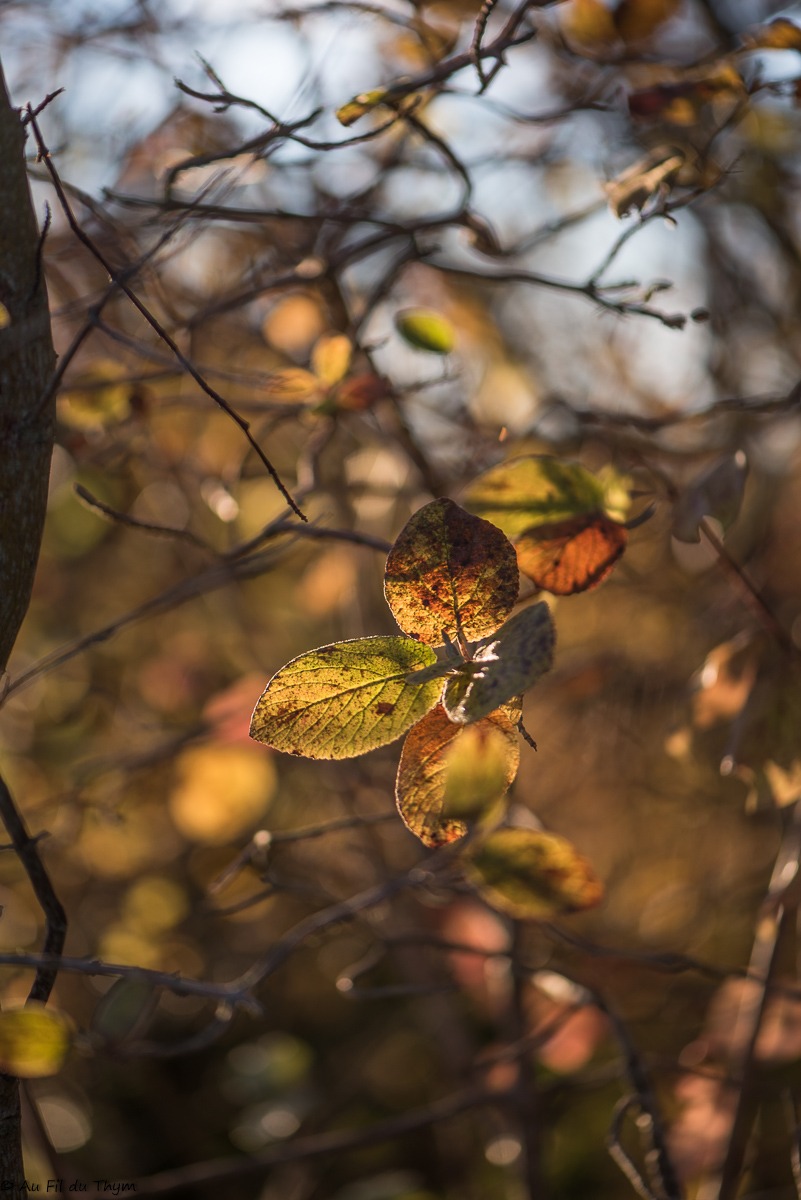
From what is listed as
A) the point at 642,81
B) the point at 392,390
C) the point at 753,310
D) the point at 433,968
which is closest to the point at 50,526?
the point at 392,390

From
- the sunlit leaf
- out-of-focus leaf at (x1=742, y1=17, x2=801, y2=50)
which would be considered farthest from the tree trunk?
out-of-focus leaf at (x1=742, y1=17, x2=801, y2=50)

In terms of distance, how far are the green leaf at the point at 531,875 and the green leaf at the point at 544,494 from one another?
188mm

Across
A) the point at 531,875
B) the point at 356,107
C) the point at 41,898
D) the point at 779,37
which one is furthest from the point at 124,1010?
the point at 779,37

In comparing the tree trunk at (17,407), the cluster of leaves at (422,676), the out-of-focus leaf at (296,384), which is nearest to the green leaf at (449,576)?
the cluster of leaves at (422,676)

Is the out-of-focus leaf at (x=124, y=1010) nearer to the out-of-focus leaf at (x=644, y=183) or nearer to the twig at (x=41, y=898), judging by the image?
the twig at (x=41, y=898)

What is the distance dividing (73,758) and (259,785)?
0.41m

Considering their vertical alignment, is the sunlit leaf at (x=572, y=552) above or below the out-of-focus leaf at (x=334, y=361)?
below

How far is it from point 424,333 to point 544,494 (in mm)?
253

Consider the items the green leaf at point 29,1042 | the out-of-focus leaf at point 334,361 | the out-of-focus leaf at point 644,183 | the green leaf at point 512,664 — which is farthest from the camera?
the out-of-focus leaf at point 334,361

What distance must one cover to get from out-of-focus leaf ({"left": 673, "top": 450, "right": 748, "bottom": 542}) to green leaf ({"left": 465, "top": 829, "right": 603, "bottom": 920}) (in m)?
0.21

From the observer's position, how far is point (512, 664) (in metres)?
0.38

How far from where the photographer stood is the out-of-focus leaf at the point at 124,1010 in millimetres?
753

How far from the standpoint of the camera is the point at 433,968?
1.29m

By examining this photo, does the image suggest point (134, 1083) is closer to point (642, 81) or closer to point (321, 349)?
point (321, 349)
